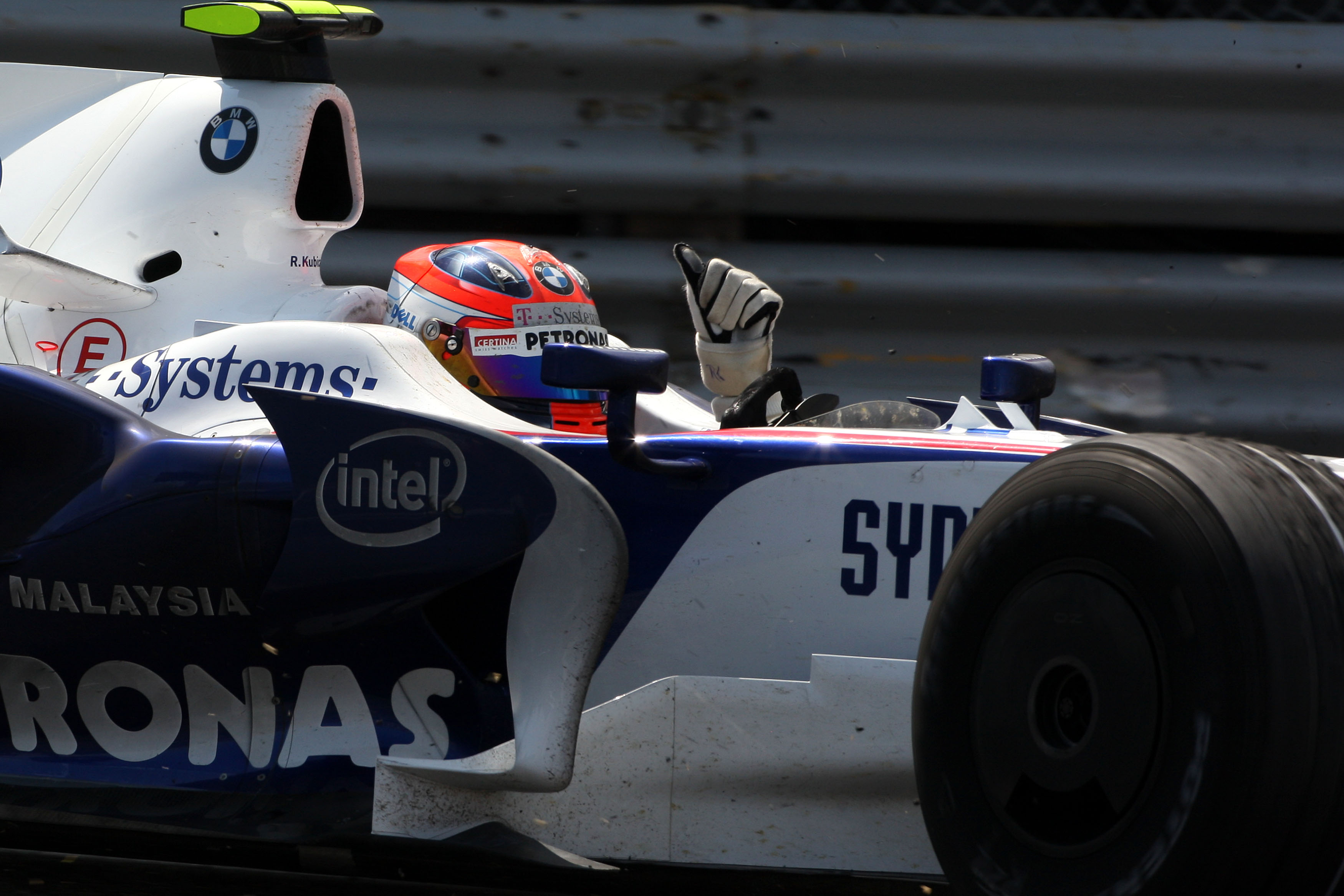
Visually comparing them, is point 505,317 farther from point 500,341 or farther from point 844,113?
point 844,113

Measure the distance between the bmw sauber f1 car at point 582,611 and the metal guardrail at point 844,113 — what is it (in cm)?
210

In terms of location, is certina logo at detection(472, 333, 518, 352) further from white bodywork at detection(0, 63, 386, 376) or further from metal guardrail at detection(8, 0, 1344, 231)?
metal guardrail at detection(8, 0, 1344, 231)

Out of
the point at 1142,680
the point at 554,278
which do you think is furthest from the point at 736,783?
the point at 554,278

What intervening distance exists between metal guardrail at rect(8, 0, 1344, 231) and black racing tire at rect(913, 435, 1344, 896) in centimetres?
290

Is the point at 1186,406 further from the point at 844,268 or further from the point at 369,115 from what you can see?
the point at 369,115

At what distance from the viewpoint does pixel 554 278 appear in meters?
2.74

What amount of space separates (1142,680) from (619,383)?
2.68ft

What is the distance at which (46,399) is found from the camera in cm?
214

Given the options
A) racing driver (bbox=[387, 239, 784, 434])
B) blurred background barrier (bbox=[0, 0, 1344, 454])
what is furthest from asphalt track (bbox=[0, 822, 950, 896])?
blurred background barrier (bbox=[0, 0, 1344, 454])

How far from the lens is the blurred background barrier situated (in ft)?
14.1

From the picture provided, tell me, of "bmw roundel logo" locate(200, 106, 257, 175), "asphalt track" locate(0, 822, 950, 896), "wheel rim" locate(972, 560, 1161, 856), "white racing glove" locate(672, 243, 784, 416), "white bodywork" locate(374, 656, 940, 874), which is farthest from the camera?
"white racing glove" locate(672, 243, 784, 416)

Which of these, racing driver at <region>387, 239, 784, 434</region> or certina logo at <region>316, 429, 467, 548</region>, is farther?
racing driver at <region>387, 239, 784, 434</region>

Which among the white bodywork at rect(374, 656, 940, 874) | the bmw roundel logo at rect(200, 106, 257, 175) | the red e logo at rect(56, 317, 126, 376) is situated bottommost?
the white bodywork at rect(374, 656, 940, 874)

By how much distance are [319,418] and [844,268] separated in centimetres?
265
